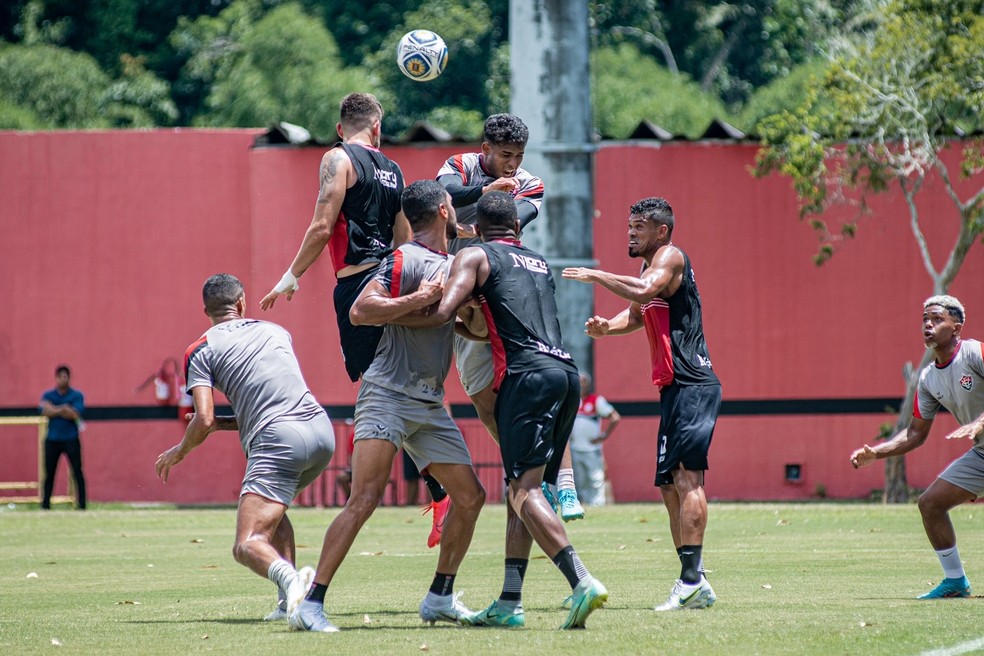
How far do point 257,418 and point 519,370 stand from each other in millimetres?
1739

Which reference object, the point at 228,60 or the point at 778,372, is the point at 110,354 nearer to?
the point at 778,372

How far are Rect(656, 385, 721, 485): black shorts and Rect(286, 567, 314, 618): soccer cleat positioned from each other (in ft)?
8.04

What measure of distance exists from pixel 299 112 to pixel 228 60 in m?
3.68

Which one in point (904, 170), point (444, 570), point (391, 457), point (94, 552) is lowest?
point (94, 552)

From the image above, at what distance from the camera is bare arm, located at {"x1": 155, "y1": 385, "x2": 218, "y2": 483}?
8.60 m

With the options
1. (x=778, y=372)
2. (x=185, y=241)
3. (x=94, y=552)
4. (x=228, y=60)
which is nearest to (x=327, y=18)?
(x=228, y=60)

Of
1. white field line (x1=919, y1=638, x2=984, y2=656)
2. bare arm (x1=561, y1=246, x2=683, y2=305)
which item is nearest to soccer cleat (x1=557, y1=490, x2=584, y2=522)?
bare arm (x1=561, y1=246, x2=683, y2=305)

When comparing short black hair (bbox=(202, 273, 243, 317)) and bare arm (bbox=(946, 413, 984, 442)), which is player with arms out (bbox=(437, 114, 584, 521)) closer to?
short black hair (bbox=(202, 273, 243, 317))

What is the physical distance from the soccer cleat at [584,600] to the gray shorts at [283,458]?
193 centimetres

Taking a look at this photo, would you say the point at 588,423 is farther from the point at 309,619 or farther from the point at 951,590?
the point at 309,619

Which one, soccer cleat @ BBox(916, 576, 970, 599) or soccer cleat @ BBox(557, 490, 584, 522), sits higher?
soccer cleat @ BBox(557, 490, 584, 522)

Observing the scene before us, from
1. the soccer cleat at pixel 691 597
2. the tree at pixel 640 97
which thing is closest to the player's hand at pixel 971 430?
the soccer cleat at pixel 691 597

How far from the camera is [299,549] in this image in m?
14.2

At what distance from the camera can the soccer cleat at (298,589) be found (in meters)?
8.14
